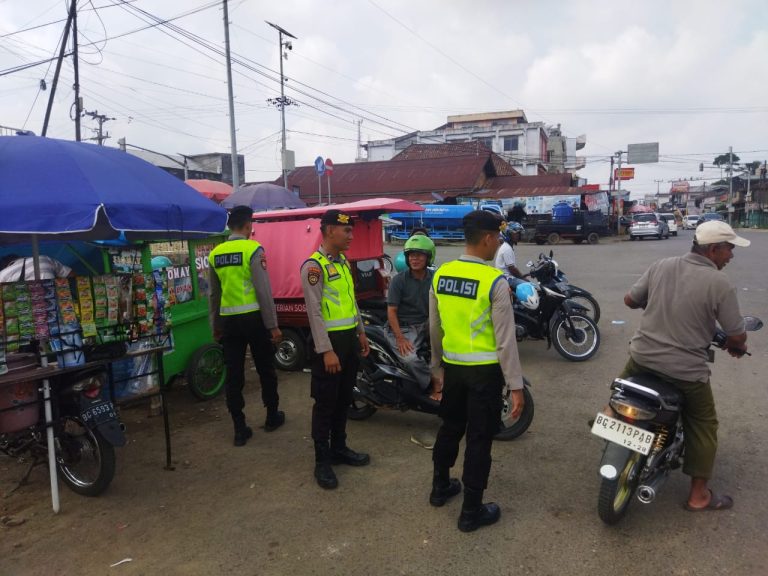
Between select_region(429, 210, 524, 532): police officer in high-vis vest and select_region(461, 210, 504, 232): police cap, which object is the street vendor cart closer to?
select_region(429, 210, 524, 532): police officer in high-vis vest

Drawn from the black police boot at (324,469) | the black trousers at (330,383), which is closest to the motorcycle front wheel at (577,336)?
the black trousers at (330,383)

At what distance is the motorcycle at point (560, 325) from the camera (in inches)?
244

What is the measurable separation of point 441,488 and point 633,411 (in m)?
1.19

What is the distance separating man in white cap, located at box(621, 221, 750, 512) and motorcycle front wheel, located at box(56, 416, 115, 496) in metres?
3.35

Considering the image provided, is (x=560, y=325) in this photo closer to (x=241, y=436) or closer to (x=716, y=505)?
(x=716, y=505)

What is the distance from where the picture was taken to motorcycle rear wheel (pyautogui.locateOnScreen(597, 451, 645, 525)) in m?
2.84

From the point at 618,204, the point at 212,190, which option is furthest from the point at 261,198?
the point at 618,204

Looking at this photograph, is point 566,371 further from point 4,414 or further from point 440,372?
point 4,414

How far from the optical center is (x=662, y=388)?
294cm

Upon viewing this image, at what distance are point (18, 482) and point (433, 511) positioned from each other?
2921 millimetres

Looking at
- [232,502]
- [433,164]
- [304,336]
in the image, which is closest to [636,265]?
[304,336]

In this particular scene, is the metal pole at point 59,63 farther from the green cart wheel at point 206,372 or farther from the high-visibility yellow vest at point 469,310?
the high-visibility yellow vest at point 469,310

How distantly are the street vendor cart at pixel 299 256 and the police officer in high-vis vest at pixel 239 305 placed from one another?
1.51 m

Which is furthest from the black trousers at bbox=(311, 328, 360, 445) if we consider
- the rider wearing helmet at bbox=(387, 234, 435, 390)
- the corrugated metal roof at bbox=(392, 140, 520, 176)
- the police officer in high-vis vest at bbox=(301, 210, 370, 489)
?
the corrugated metal roof at bbox=(392, 140, 520, 176)
